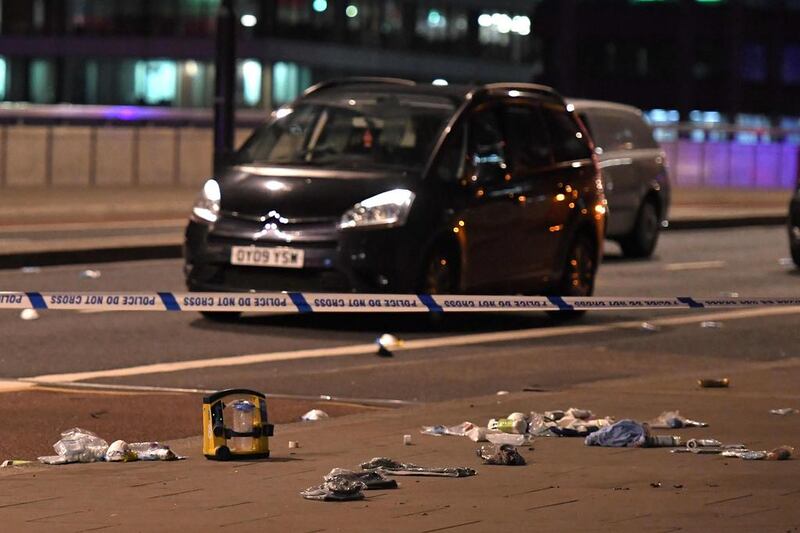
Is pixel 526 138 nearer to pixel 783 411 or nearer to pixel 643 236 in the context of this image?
pixel 783 411

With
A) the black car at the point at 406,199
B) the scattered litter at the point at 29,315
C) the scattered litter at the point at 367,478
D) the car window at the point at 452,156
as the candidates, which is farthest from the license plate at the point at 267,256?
the scattered litter at the point at 367,478

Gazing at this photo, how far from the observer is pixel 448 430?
9.29 metres

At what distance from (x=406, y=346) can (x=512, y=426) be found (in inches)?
169

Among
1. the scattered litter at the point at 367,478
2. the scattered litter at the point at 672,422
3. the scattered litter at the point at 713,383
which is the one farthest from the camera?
the scattered litter at the point at 713,383

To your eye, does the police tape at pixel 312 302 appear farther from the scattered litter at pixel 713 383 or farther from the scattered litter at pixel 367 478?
the scattered litter at pixel 367 478

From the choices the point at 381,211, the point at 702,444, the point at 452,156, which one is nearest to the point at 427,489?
the point at 702,444

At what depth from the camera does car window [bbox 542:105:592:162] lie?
16.2m

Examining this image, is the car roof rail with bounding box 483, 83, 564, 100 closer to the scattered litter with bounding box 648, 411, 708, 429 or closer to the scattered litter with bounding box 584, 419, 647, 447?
the scattered litter with bounding box 648, 411, 708, 429

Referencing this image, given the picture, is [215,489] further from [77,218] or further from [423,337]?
[77,218]

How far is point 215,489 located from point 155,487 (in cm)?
23

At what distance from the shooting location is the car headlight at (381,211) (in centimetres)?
1401

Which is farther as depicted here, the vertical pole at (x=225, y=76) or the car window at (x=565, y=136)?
the vertical pole at (x=225, y=76)

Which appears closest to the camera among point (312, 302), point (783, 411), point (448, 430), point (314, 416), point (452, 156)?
point (448, 430)

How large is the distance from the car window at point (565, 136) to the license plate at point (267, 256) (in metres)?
3.05
